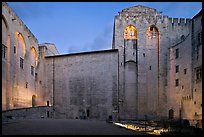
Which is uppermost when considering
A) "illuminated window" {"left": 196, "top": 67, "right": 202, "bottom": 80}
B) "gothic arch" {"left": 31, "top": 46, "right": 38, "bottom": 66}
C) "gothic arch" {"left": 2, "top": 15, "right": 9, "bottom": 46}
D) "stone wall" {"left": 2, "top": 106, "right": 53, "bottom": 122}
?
"gothic arch" {"left": 2, "top": 15, "right": 9, "bottom": 46}

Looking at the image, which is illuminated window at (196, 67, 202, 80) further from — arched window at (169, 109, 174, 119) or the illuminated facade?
arched window at (169, 109, 174, 119)

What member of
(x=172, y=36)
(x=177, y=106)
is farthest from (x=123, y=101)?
(x=172, y=36)

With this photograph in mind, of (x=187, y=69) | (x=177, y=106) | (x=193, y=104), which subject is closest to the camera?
(x=193, y=104)

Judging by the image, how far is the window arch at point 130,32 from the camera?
36.8m

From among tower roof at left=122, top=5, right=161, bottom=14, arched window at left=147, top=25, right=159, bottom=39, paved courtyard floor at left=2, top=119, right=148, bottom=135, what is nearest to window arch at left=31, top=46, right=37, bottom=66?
tower roof at left=122, top=5, right=161, bottom=14

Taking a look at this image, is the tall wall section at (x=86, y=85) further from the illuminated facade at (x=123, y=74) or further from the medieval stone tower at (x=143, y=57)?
the medieval stone tower at (x=143, y=57)

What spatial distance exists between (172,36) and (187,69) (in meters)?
7.00

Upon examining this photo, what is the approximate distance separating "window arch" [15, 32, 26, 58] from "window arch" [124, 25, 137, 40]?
13400 mm

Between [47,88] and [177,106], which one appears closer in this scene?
[177,106]

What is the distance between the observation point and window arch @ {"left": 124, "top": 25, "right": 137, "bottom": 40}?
121 feet

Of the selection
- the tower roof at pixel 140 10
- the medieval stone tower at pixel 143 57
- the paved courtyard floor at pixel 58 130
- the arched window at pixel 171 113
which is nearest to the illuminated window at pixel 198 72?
the medieval stone tower at pixel 143 57

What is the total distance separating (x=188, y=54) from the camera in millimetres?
31469

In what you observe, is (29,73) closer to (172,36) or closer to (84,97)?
(84,97)

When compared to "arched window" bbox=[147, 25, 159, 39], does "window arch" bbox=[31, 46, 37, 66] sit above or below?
below
